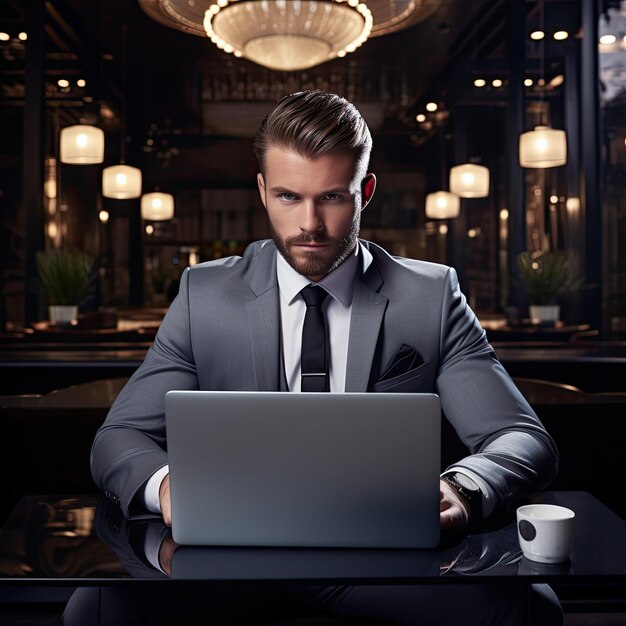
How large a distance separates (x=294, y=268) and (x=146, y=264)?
5839 mm

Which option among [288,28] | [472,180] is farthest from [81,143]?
[472,180]

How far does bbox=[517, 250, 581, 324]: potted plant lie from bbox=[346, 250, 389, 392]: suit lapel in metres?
4.69

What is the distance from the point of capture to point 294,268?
1576 millimetres

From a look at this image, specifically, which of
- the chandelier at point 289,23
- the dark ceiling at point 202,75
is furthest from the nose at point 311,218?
the dark ceiling at point 202,75

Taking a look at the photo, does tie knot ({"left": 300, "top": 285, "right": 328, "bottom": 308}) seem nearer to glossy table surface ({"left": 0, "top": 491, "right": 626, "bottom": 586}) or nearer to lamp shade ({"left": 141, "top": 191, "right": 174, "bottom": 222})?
glossy table surface ({"left": 0, "top": 491, "right": 626, "bottom": 586})

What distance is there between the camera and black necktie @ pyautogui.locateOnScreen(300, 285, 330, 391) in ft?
5.17

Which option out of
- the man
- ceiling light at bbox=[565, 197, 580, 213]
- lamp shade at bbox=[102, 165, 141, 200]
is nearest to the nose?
the man

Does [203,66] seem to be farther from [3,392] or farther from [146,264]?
[3,392]

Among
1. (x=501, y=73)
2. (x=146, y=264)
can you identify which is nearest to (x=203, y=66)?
(x=146, y=264)

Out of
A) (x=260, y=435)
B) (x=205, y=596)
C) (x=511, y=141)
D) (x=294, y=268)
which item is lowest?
(x=205, y=596)

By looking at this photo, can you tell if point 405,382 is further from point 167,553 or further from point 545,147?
point 545,147

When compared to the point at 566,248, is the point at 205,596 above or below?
below

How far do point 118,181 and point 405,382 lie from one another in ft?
19.1

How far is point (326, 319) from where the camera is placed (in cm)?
165
